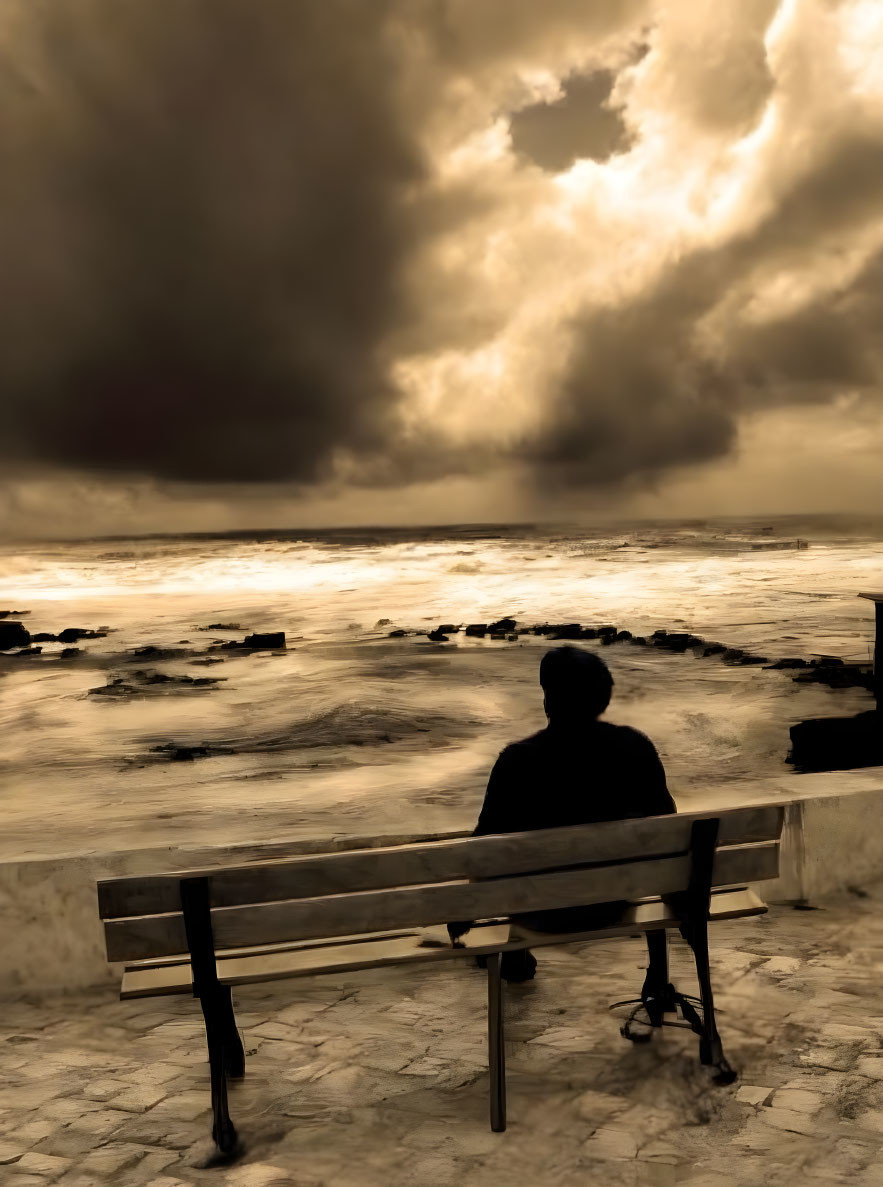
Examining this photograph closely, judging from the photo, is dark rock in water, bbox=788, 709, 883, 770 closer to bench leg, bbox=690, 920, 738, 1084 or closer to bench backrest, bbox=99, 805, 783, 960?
bench leg, bbox=690, 920, 738, 1084

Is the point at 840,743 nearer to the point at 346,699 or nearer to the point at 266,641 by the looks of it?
the point at 346,699

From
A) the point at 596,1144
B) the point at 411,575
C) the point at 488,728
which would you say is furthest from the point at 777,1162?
the point at 411,575

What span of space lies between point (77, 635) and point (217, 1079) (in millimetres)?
31129

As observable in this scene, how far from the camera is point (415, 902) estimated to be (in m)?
2.77

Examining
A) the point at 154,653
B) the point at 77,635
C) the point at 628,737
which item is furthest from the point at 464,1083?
the point at 77,635

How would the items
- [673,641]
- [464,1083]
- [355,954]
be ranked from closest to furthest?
[355,954] → [464,1083] → [673,641]

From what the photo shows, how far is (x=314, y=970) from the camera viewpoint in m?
2.87

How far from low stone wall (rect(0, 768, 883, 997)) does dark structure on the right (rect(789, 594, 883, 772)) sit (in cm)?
355

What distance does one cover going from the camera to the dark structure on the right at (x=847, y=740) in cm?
827

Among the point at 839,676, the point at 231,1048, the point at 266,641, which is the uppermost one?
the point at 231,1048

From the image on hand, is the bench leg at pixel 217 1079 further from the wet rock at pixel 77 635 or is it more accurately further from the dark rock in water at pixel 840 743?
the wet rock at pixel 77 635

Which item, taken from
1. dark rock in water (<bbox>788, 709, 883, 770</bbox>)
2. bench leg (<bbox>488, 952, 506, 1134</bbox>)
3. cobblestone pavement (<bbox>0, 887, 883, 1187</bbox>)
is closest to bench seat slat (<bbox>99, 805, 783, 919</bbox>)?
bench leg (<bbox>488, 952, 506, 1134</bbox>)

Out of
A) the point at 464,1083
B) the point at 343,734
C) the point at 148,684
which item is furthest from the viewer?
the point at 148,684

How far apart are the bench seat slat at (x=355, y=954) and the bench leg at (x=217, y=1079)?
79 mm
